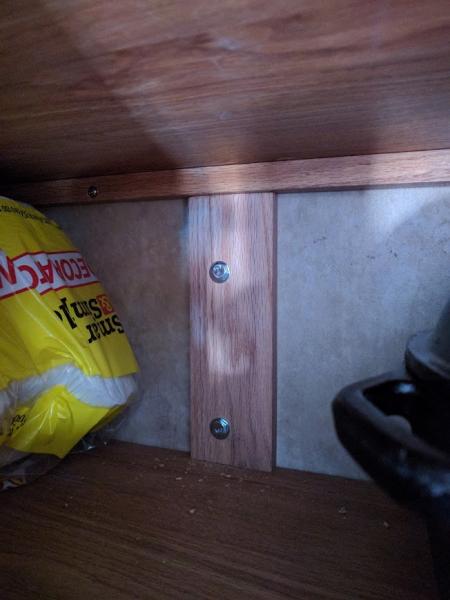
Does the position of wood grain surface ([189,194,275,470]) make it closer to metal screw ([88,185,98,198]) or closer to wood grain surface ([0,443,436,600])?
wood grain surface ([0,443,436,600])

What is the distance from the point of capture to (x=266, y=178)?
2.21 feet

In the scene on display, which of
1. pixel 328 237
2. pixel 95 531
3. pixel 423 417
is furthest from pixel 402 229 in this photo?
pixel 95 531

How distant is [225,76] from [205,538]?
0.50 meters

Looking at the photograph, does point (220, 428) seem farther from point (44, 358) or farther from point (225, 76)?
point (225, 76)

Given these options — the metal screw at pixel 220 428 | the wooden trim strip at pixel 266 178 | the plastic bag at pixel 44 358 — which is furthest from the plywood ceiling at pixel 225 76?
the metal screw at pixel 220 428

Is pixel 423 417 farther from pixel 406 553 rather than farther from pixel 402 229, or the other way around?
pixel 402 229

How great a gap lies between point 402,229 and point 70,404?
53 centimetres

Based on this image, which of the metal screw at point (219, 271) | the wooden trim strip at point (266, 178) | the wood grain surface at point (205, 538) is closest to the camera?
the wood grain surface at point (205, 538)

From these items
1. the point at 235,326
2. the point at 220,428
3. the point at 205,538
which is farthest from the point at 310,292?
the point at 205,538

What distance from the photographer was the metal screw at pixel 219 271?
71cm

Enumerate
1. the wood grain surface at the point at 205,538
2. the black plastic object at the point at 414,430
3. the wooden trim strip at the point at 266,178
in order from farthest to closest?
the wooden trim strip at the point at 266,178, the wood grain surface at the point at 205,538, the black plastic object at the point at 414,430

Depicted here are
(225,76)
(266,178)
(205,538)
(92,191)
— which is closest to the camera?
(225,76)

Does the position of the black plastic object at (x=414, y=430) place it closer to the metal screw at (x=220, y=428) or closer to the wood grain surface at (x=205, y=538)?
the wood grain surface at (x=205, y=538)

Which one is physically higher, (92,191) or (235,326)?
(92,191)
